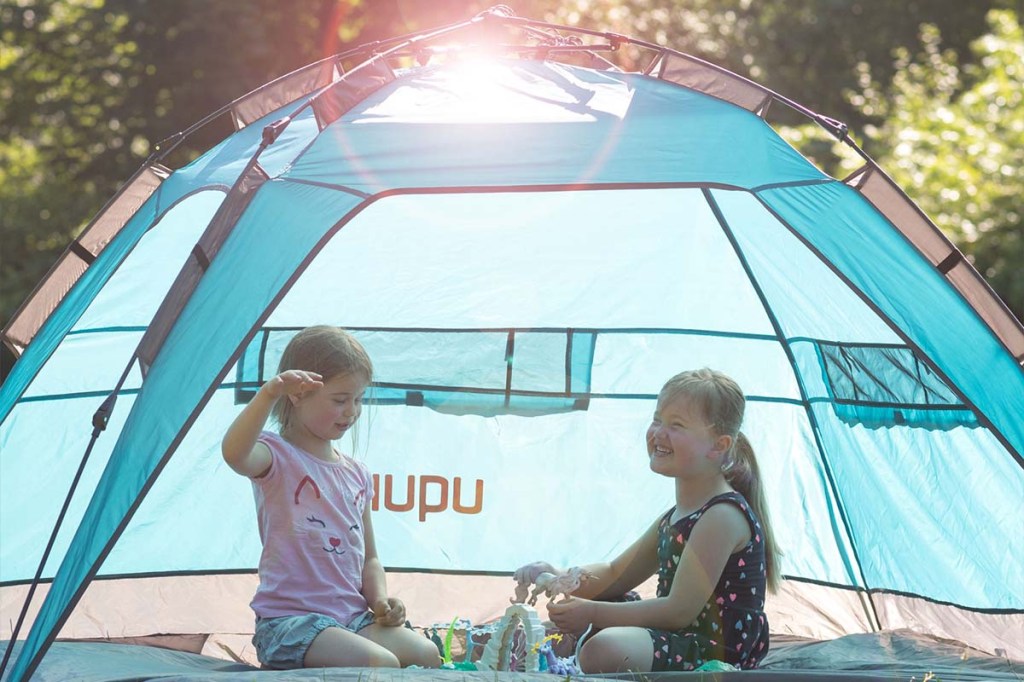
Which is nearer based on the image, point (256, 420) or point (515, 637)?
point (256, 420)

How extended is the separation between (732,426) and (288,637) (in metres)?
0.93

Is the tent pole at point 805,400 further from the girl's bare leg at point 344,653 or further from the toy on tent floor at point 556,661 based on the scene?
the girl's bare leg at point 344,653

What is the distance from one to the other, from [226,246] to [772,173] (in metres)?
1.02

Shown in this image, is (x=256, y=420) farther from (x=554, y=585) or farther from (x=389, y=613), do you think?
(x=554, y=585)

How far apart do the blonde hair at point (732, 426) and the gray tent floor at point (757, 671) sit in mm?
271

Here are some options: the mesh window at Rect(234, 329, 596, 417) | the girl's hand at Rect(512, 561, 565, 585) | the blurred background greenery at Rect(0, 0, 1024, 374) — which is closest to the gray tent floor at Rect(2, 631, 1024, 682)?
the girl's hand at Rect(512, 561, 565, 585)

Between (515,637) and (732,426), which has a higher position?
(732,426)

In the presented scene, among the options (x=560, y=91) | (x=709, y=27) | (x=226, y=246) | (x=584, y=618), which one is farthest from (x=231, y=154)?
(x=709, y=27)

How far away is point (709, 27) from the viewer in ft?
47.7

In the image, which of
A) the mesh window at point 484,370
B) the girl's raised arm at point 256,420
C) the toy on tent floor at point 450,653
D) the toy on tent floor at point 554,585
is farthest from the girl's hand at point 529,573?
the mesh window at point 484,370

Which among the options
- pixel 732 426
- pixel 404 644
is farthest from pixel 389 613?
pixel 732 426

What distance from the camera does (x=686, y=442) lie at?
2568 mm

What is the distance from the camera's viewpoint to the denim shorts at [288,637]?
2.39 metres

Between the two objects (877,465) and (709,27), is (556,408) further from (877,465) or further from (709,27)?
(709,27)
